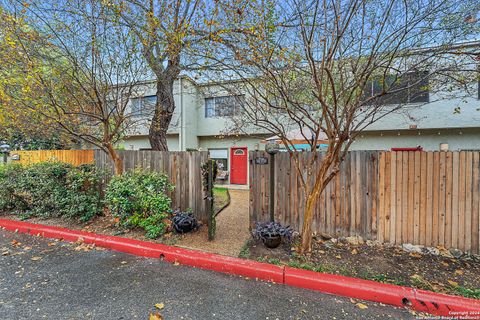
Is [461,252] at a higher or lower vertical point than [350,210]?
lower

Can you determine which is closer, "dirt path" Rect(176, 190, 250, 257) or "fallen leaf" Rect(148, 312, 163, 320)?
"fallen leaf" Rect(148, 312, 163, 320)

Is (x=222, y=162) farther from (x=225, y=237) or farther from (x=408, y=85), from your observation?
(x=408, y=85)

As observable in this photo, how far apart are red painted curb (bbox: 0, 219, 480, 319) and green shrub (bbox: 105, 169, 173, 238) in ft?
1.40

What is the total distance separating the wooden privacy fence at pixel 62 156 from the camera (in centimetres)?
690

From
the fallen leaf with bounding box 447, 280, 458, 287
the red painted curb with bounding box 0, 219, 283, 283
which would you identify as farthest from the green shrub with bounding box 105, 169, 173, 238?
the fallen leaf with bounding box 447, 280, 458, 287

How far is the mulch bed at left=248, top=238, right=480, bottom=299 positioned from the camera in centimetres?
295

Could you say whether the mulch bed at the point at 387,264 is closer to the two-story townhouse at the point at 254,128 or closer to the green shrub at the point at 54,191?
the two-story townhouse at the point at 254,128

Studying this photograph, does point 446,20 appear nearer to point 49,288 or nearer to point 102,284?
point 102,284

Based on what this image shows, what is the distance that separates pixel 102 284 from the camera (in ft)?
9.84

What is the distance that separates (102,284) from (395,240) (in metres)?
5.03

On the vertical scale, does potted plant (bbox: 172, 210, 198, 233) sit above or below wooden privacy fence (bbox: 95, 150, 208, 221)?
below

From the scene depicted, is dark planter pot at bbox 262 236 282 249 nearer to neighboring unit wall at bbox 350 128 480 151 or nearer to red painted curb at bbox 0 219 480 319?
red painted curb at bbox 0 219 480 319

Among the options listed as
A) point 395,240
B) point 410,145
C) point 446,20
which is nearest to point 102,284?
point 395,240

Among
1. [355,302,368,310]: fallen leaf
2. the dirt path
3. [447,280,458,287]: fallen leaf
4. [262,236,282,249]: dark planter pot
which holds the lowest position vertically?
[355,302,368,310]: fallen leaf
